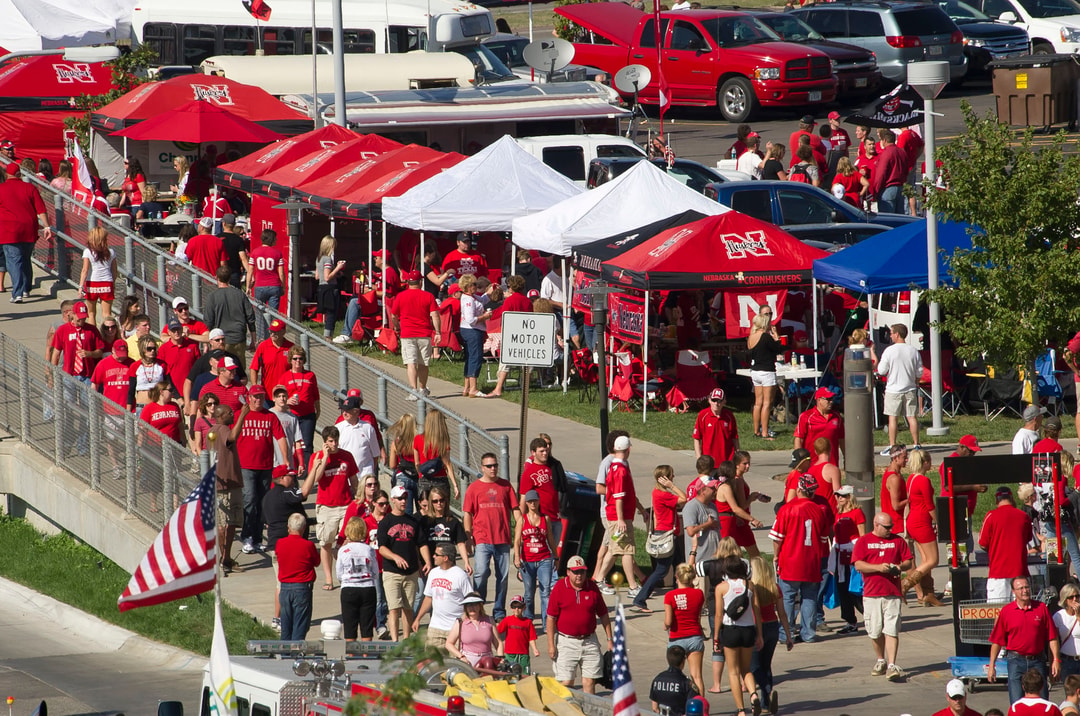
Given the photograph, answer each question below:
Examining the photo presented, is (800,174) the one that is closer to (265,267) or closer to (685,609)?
(265,267)

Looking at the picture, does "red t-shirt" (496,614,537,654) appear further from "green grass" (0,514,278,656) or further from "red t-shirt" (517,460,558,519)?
"green grass" (0,514,278,656)

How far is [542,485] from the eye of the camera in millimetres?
15398

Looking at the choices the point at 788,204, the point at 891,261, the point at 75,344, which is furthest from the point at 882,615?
the point at 788,204

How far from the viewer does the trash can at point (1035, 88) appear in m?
32.8

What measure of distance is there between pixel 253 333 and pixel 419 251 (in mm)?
5096

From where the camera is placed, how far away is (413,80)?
3164 centimetres

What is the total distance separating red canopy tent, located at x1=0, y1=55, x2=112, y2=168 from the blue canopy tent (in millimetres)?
17540

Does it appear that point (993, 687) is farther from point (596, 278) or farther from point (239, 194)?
point (239, 194)

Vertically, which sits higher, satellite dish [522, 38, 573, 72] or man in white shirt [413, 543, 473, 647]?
satellite dish [522, 38, 573, 72]

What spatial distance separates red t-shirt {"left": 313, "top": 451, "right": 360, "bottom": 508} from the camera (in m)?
15.8

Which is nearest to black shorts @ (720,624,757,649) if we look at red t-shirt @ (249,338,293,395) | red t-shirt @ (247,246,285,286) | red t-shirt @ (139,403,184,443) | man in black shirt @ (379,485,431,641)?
man in black shirt @ (379,485,431,641)

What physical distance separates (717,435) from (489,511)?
3.98 m

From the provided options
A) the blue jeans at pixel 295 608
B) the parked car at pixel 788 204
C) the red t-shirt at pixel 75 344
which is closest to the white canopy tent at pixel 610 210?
the parked car at pixel 788 204

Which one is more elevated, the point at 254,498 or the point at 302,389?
the point at 302,389
